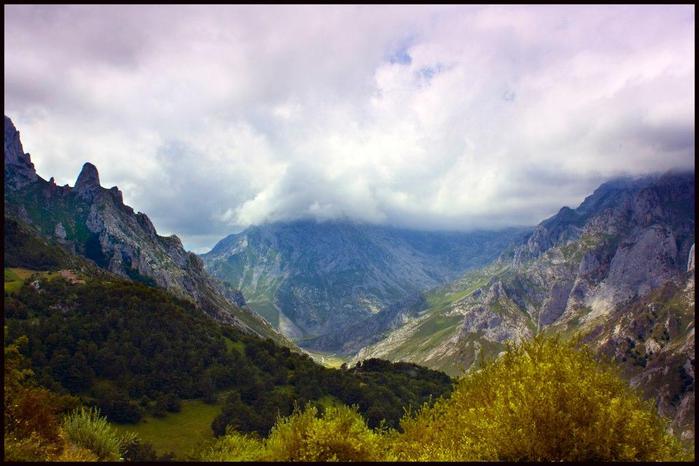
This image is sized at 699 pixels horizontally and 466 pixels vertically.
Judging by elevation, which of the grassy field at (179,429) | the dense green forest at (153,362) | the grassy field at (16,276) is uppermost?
the grassy field at (16,276)

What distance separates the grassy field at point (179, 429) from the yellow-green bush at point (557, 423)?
84512mm

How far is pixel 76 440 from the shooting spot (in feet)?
88.5

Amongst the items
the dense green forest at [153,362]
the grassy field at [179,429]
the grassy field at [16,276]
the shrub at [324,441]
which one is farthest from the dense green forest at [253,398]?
the grassy field at [179,429]

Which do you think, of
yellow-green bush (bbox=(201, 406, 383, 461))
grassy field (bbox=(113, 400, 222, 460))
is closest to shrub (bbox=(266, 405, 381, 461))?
yellow-green bush (bbox=(201, 406, 383, 461))

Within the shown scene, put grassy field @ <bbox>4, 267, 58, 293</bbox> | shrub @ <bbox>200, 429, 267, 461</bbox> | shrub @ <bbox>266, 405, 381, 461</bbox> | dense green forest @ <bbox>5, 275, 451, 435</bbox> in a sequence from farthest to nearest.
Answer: grassy field @ <bbox>4, 267, 58, 293</bbox>
dense green forest @ <bbox>5, 275, 451, 435</bbox>
shrub @ <bbox>200, 429, 267, 461</bbox>
shrub @ <bbox>266, 405, 381, 461</bbox>

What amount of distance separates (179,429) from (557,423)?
358ft

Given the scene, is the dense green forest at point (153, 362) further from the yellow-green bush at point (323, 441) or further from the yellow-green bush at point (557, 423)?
the yellow-green bush at point (557, 423)

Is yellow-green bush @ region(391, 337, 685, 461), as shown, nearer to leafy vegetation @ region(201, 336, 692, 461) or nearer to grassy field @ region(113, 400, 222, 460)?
leafy vegetation @ region(201, 336, 692, 461)

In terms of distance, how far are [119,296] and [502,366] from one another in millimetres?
156234

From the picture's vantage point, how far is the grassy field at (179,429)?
3903 inches

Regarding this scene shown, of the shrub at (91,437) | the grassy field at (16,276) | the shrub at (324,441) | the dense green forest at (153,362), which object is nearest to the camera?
the shrub at (324,441)

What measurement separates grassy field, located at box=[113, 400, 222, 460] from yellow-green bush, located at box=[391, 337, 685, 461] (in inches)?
3327

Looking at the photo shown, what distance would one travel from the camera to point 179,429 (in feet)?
361

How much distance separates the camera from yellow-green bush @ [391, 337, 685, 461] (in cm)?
1966
